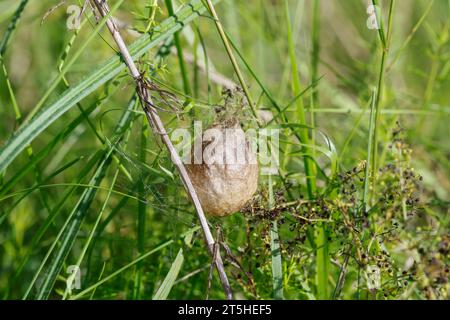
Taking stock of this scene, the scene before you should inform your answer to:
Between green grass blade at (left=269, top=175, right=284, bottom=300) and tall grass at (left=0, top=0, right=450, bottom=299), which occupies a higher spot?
tall grass at (left=0, top=0, right=450, bottom=299)

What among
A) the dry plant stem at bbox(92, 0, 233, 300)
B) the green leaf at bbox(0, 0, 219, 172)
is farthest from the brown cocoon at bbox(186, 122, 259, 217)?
the green leaf at bbox(0, 0, 219, 172)

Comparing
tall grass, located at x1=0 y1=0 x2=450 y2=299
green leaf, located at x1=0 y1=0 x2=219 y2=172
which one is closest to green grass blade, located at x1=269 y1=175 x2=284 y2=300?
tall grass, located at x1=0 y1=0 x2=450 y2=299

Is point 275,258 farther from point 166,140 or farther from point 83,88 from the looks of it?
point 83,88

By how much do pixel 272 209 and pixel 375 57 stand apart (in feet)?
4.06

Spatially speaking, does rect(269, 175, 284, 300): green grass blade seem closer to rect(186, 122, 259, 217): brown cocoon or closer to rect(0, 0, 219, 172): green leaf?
rect(186, 122, 259, 217): brown cocoon

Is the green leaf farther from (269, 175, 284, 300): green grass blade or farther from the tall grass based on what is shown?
(269, 175, 284, 300): green grass blade

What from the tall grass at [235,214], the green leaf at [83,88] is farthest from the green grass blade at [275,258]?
the green leaf at [83,88]

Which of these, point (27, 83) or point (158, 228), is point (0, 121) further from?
point (158, 228)

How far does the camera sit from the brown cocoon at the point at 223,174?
1288 millimetres

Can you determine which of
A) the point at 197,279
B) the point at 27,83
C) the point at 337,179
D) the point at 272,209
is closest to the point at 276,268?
the point at 272,209

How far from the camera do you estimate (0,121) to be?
8.29 ft

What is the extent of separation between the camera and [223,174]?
4.23 ft

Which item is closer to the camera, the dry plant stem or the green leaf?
the green leaf

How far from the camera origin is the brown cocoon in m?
1.29
